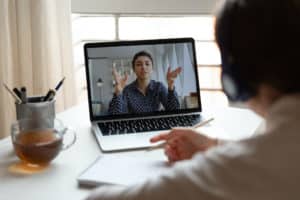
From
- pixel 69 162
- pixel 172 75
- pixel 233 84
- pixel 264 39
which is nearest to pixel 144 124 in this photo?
pixel 172 75

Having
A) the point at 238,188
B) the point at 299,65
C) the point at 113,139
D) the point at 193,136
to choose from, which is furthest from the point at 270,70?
the point at 113,139

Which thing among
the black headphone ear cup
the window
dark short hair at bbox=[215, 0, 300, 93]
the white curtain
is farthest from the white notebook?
the window

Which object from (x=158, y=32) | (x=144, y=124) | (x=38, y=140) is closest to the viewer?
(x=38, y=140)

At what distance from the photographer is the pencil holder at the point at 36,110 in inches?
59.1

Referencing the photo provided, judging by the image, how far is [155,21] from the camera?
240 centimetres

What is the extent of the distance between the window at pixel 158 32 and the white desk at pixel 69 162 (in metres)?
0.64

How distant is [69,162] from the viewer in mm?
1381

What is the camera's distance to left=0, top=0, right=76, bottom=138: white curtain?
6.97 feet

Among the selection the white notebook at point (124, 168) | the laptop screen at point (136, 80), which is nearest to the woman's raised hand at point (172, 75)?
the laptop screen at point (136, 80)

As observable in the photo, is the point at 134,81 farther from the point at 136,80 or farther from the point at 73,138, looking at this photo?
the point at 73,138

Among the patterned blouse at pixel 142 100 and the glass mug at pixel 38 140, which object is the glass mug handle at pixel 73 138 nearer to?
the glass mug at pixel 38 140

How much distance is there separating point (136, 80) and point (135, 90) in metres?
0.03

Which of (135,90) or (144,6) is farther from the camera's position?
(144,6)

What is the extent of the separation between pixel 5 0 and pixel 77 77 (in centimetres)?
51
